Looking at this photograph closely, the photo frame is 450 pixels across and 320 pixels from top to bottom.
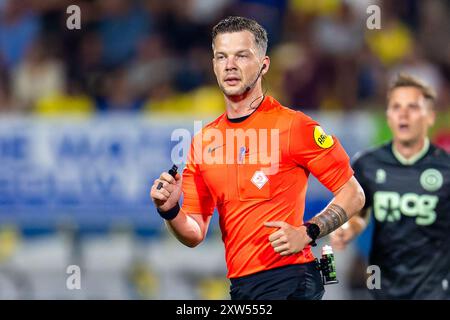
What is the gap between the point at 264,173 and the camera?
19.3 feet

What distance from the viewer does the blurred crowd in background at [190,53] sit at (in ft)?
37.0

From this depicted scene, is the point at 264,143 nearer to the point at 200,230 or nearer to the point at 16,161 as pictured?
the point at 200,230

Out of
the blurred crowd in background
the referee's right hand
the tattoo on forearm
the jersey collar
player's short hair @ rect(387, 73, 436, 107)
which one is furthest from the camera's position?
the blurred crowd in background

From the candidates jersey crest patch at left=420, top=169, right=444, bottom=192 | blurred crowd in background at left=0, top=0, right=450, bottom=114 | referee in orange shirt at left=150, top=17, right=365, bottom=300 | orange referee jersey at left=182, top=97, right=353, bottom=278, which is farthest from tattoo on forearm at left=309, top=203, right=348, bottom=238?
blurred crowd in background at left=0, top=0, right=450, bottom=114

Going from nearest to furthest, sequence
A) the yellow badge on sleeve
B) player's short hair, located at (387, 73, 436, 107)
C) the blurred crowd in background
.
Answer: the yellow badge on sleeve → player's short hair, located at (387, 73, 436, 107) → the blurred crowd in background

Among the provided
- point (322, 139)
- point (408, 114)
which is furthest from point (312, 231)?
point (408, 114)

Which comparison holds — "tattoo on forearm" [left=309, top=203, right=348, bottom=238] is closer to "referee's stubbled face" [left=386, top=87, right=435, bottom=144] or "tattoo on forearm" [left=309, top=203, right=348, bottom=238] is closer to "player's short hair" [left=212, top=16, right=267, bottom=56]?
"player's short hair" [left=212, top=16, right=267, bottom=56]

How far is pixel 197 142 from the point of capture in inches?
242

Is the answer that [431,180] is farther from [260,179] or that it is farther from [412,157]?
[260,179]

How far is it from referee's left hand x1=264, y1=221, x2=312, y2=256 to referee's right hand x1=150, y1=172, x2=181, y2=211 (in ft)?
1.79

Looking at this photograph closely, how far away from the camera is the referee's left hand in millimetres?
5402

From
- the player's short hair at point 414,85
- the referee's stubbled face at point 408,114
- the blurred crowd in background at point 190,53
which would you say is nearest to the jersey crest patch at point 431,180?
the referee's stubbled face at point 408,114

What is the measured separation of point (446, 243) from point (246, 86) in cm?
259
